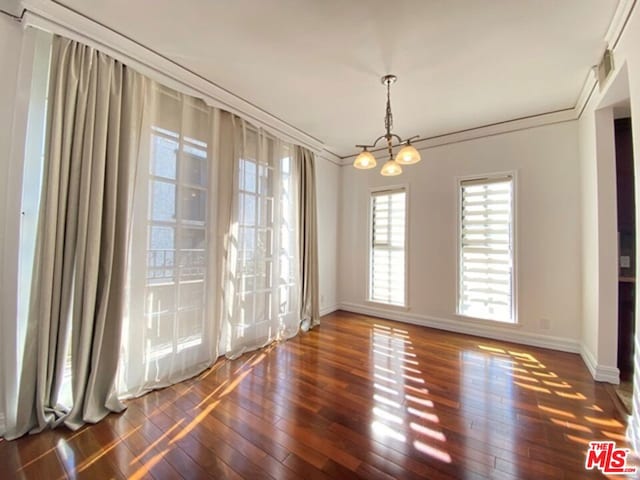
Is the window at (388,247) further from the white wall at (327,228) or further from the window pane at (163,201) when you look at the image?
the window pane at (163,201)

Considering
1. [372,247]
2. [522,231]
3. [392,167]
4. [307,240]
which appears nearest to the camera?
[392,167]

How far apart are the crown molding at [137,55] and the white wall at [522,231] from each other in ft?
8.20

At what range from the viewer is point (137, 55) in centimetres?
218

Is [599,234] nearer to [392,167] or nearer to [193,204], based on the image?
[392,167]

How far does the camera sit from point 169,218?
2.42 m

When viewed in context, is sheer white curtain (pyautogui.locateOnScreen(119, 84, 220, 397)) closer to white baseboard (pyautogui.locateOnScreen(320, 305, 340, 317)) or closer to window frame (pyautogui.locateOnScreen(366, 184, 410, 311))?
white baseboard (pyautogui.locateOnScreen(320, 305, 340, 317))

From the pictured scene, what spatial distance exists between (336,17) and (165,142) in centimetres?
171

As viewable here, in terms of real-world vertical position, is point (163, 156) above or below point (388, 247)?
above

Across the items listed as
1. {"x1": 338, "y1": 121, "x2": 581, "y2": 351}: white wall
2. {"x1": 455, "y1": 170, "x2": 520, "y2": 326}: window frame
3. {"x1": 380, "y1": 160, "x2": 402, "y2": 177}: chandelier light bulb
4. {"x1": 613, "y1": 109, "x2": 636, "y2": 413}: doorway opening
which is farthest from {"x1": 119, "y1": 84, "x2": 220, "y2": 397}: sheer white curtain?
{"x1": 613, "y1": 109, "x2": 636, "y2": 413}: doorway opening

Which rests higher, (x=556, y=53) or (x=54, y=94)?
(x=556, y=53)

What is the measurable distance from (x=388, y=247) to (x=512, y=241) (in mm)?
1668

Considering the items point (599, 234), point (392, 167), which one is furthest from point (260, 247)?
point (599, 234)

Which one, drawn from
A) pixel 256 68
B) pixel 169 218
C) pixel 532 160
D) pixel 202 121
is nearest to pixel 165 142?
pixel 202 121

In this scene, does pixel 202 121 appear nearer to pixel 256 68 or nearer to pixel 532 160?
pixel 256 68
